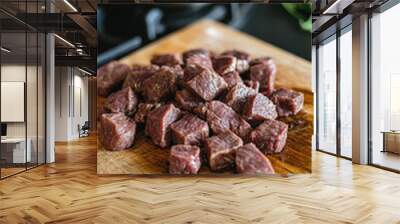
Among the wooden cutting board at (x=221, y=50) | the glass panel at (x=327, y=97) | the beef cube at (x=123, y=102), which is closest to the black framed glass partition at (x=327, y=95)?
the glass panel at (x=327, y=97)

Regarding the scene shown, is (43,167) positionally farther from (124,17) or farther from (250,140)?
(250,140)

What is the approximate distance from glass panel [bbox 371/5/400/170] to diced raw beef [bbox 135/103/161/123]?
12.7 ft

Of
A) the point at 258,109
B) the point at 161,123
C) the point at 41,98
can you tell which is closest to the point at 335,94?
the point at 258,109

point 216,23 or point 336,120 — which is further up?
point 216,23

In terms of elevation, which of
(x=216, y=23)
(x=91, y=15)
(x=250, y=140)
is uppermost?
(x=91, y=15)

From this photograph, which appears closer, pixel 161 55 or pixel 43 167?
pixel 161 55

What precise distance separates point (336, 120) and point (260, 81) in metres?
3.74

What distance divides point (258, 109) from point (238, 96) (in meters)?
0.32

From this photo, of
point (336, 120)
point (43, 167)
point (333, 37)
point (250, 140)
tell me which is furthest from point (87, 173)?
point (333, 37)

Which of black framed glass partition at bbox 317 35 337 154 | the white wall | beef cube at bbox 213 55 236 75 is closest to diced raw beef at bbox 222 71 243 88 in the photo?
beef cube at bbox 213 55 236 75

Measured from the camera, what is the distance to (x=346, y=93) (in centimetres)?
746

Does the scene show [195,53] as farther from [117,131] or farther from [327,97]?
[327,97]

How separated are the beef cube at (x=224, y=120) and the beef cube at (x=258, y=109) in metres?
0.13

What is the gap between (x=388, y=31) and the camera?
5977mm
